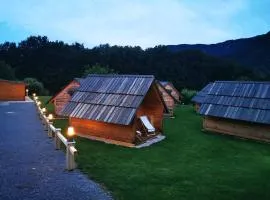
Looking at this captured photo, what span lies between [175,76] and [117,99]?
61525 mm

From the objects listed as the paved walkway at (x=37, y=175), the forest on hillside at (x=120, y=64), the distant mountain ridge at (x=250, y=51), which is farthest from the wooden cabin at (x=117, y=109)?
the distant mountain ridge at (x=250, y=51)

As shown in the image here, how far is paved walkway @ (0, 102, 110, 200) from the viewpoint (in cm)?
920

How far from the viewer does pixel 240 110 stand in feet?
71.1

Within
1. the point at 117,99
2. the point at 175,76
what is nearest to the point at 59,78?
the point at 175,76

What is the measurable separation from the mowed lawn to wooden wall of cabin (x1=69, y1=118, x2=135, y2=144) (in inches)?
43.1

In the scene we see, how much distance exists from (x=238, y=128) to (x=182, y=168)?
10488 millimetres

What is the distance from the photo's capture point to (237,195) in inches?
390

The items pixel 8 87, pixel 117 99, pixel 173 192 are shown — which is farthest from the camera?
pixel 8 87

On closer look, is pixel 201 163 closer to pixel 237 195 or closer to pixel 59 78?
pixel 237 195

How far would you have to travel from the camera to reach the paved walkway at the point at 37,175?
9.20 meters

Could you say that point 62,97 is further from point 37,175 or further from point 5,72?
point 5,72

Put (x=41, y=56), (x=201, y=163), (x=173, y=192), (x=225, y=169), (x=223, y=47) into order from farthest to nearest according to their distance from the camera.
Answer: (x=223, y=47)
(x=41, y=56)
(x=201, y=163)
(x=225, y=169)
(x=173, y=192)

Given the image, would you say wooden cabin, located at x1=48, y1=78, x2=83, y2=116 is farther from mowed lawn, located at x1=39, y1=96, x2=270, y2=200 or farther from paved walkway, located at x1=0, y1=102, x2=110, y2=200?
paved walkway, located at x1=0, y1=102, x2=110, y2=200

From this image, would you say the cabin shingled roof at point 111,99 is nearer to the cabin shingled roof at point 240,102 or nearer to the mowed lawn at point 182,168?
the mowed lawn at point 182,168
